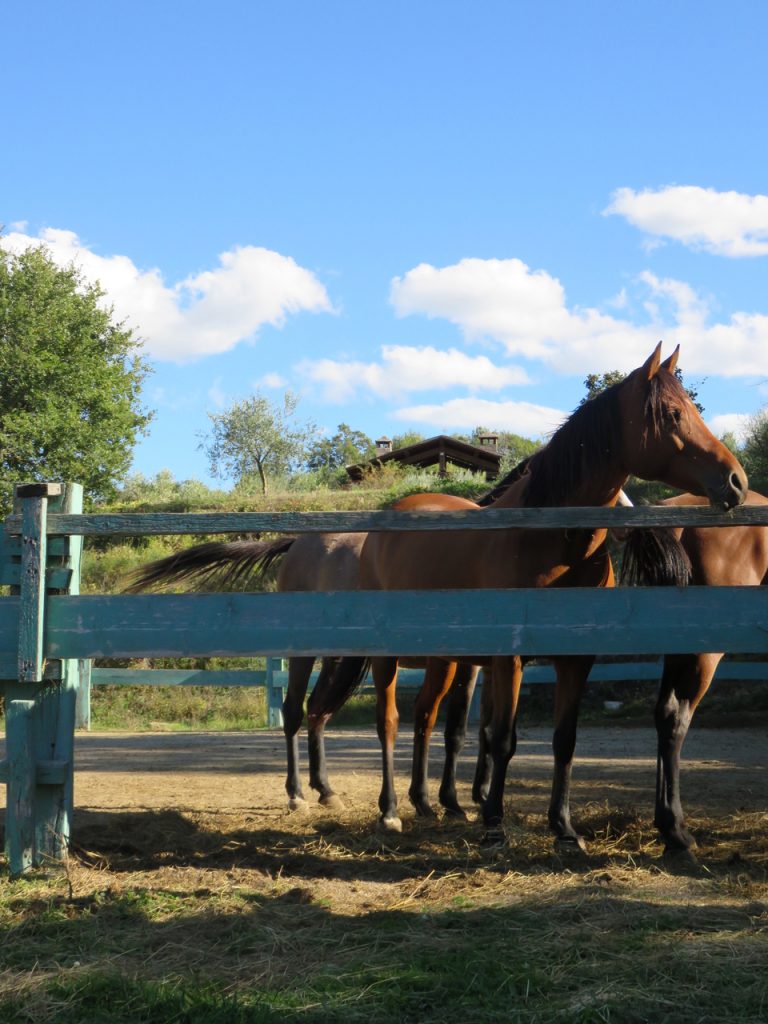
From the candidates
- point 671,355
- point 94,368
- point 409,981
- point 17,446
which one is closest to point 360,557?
point 671,355

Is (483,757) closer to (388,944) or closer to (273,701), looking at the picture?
(388,944)

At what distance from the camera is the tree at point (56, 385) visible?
104 feet

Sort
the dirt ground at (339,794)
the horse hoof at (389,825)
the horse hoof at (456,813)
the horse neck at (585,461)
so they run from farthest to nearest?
the horse hoof at (456,813)
the horse hoof at (389,825)
the dirt ground at (339,794)
the horse neck at (585,461)

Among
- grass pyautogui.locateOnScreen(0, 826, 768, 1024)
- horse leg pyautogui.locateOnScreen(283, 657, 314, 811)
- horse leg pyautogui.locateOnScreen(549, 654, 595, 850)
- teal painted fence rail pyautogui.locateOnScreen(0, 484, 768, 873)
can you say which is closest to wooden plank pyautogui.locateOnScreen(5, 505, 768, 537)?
teal painted fence rail pyautogui.locateOnScreen(0, 484, 768, 873)

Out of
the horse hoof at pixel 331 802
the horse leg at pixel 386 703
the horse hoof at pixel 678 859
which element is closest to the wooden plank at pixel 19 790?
the horse leg at pixel 386 703

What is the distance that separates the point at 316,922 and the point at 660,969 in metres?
1.28

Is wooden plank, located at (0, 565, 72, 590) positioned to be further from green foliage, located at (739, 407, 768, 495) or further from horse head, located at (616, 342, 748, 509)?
green foliage, located at (739, 407, 768, 495)

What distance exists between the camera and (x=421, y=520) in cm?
419

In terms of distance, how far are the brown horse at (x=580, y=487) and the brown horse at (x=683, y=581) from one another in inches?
9.7

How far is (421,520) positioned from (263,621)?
0.86 metres

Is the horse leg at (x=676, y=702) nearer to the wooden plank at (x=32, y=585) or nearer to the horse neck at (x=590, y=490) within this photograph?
the horse neck at (x=590, y=490)

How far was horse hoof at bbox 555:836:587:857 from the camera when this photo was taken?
464 centimetres

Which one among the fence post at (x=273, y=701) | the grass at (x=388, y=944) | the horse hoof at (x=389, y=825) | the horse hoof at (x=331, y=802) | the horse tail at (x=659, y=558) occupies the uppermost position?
the horse tail at (x=659, y=558)

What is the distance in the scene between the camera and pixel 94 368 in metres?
33.7
